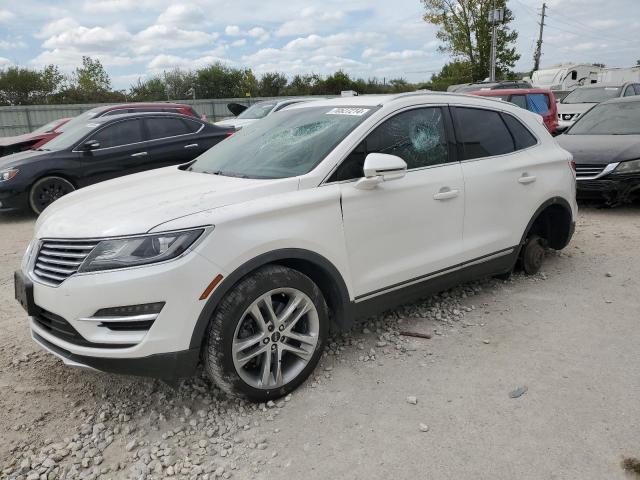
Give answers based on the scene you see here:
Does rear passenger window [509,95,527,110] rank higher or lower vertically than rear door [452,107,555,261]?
higher

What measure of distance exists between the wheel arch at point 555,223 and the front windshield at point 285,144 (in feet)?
7.01

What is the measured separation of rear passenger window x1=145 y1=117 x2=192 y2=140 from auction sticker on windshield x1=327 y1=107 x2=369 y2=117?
6.36 meters

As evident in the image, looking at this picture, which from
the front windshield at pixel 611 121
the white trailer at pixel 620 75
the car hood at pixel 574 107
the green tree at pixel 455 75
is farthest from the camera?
the green tree at pixel 455 75

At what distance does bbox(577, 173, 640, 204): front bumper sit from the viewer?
23.1ft

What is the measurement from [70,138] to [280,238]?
7448 mm

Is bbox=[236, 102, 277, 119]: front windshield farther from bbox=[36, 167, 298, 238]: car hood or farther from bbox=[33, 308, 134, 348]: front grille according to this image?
bbox=[33, 308, 134, 348]: front grille

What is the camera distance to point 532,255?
4.89 metres

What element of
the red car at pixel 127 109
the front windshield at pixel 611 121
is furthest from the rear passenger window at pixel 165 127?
the front windshield at pixel 611 121

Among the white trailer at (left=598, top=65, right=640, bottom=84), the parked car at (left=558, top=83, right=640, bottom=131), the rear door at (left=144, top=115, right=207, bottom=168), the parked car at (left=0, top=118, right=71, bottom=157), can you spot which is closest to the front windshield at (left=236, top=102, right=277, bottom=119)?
the rear door at (left=144, top=115, right=207, bottom=168)

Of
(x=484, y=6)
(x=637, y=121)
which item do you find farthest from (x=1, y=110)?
(x=484, y=6)

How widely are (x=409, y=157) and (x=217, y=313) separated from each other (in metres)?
1.75

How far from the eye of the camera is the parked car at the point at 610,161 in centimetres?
706

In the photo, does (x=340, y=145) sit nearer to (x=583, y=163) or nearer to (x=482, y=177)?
(x=482, y=177)

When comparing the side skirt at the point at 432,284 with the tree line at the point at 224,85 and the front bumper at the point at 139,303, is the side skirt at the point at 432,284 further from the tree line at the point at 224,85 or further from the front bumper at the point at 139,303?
the tree line at the point at 224,85
